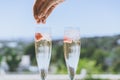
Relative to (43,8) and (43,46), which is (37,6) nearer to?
(43,8)

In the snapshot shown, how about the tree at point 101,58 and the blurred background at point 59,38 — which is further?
the tree at point 101,58

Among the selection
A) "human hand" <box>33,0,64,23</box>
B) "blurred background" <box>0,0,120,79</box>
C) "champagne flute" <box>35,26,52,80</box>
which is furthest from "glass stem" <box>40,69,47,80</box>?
"blurred background" <box>0,0,120,79</box>

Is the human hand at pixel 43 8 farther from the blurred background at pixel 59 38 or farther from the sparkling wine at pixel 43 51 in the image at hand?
the blurred background at pixel 59 38

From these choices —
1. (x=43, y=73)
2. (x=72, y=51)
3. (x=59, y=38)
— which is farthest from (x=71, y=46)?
(x=59, y=38)

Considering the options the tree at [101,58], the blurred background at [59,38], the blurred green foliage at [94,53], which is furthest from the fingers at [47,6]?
the tree at [101,58]

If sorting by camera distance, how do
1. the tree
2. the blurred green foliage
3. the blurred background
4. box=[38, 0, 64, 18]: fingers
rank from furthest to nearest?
the tree < the blurred green foliage < the blurred background < box=[38, 0, 64, 18]: fingers

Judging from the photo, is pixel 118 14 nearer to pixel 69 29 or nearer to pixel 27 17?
pixel 27 17

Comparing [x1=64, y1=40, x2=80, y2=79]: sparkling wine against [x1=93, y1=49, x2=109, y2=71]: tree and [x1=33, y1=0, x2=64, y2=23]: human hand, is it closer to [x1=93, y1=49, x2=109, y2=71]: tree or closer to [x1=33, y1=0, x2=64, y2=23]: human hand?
[x1=33, y1=0, x2=64, y2=23]: human hand
